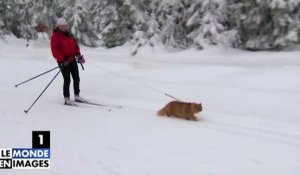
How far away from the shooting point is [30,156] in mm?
6027

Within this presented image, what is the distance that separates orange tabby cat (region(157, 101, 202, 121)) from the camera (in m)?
7.88

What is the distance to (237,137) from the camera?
674 cm

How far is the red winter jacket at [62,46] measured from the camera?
9117 millimetres

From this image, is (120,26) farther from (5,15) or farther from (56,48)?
(56,48)

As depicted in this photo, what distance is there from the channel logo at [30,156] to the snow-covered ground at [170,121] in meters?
0.13

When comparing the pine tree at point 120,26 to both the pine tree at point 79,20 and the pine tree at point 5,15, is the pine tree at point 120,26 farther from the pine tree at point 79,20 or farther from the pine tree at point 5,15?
the pine tree at point 5,15

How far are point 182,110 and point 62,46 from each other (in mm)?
3111

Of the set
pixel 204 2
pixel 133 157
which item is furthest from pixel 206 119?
pixel 204 2

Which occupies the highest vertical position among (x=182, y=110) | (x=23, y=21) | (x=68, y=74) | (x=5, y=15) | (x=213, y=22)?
(x=213, y=22)

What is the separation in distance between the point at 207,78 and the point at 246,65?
2394mm

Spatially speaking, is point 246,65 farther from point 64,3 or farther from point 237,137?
point 64,3

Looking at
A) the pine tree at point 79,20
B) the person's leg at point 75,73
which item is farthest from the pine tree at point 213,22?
the pine tree at point 79,20

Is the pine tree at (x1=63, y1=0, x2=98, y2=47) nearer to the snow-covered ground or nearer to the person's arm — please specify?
the snow-covered ground

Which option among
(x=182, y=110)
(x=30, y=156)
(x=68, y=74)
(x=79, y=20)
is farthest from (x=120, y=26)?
(x=30, y=156)
